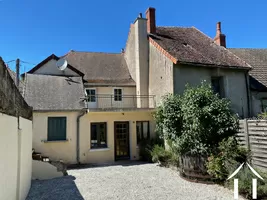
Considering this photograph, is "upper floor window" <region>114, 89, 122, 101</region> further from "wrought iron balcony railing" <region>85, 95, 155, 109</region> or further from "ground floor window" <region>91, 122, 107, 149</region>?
"ground floor window" <region>91, 122, 107, 149</region>

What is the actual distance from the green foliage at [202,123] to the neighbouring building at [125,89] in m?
3.69

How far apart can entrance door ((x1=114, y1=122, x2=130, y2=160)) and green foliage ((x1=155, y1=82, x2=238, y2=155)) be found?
17.5ft

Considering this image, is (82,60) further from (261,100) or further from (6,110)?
(6,110)

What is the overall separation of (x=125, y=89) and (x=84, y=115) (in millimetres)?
4593

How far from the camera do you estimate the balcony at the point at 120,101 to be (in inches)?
617

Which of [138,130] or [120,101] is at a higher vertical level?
[120,101]

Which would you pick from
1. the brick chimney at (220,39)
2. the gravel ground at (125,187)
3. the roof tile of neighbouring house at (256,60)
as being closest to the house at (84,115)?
the gravel ground at (125,187)

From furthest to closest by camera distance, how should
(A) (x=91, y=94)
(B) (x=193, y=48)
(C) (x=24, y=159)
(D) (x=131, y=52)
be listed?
(D) (x=131, y=52)
(A) (x=91, y=94)
(B) (x=193, y=48)
(C) (x=24, y=159)

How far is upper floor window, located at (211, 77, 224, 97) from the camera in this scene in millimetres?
14633

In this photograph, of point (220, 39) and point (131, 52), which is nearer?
point (220, 39)

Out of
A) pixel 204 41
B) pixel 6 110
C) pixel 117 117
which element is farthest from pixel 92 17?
pixel 6 110

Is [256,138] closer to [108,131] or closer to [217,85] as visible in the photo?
[217,85]

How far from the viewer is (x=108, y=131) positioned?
Result: 14.1 metres

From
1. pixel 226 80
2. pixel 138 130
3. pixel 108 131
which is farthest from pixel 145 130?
pixel 226 80
